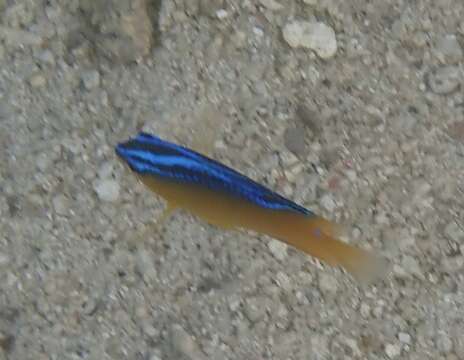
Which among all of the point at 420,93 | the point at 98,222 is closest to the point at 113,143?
the point at 98,222

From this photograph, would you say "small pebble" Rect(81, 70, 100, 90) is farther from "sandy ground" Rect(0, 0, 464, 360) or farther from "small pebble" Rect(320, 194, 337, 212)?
"small pebble" Rect(320, 194, 337, 212)

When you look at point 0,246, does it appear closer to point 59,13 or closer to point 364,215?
point 59,13

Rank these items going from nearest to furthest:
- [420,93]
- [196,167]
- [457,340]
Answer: [196,167] < [457,340] < [420,93]

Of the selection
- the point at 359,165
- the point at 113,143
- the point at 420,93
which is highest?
the point at 420,93

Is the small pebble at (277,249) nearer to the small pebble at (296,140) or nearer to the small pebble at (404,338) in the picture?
the small pebble at (296,140)

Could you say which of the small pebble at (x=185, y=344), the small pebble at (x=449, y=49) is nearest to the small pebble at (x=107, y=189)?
the small pebble at (x=185, y=344)

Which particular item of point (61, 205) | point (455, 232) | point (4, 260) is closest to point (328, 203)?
point (455, 232)

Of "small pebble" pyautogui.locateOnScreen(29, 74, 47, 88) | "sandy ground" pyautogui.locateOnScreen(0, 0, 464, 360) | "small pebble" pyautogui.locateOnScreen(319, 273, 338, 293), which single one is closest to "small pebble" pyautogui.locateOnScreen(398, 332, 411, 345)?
"sandy ground" pyautogui.locateOnScreen(0, 0, 464, 360)

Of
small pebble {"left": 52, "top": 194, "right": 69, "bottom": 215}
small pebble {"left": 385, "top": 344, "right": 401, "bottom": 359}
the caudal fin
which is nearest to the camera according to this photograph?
the caudal fin
